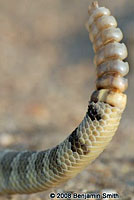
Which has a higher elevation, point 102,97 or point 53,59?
point 53,59

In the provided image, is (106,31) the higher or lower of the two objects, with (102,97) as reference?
higher

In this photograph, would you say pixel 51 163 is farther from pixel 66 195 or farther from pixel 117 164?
pixel 117 164

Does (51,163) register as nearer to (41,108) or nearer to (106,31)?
(106,31)

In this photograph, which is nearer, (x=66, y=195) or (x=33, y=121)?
(x=66, y=195)

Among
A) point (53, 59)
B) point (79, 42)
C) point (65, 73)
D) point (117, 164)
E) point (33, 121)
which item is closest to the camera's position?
point (117, 164)

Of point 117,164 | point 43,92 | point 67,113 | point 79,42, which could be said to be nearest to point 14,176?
point 117,164

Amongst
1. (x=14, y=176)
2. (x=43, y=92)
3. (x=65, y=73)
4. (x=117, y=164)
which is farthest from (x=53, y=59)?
(x=14, y=176)

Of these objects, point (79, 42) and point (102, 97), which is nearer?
point (102, 97)

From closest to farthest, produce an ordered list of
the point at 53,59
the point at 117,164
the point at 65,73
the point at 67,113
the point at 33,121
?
the point at 117,164
the point at 33,121
the point at 67,113
the point at 65,73
the point at 53,59

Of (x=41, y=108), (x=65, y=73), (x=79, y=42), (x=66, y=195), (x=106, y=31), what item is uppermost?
(x=79, y=42)
